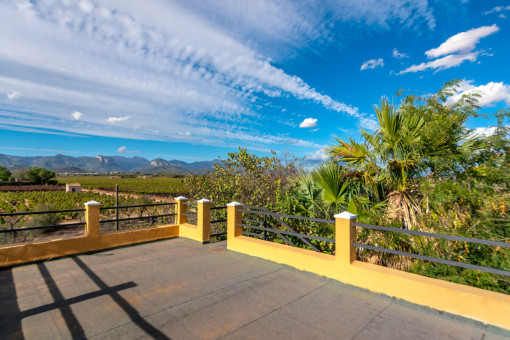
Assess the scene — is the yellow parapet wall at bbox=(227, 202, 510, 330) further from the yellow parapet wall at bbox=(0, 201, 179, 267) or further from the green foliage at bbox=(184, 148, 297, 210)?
the green foliage at bbox=(184, 148, 297, 210)

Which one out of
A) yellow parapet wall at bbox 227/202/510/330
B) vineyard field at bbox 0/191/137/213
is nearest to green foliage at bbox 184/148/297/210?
yellow parapet wall at bbox 227/202/510/330

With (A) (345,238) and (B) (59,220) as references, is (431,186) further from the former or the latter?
(B) (59,220)

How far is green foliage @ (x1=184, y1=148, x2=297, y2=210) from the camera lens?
1005 centimetres

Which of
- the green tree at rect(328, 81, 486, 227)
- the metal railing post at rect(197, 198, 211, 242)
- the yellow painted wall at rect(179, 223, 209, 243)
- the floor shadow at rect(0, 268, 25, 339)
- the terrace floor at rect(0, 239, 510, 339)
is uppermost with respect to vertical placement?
the green tree at rect(328, 81, 486, 227)

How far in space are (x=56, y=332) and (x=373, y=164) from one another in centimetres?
623

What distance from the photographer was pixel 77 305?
353 cm

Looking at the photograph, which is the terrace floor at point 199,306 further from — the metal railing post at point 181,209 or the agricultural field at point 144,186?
the agricultural field at point 144,186

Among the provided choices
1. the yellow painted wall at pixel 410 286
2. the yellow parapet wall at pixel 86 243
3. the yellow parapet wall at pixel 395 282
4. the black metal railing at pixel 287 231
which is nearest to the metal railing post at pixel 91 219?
the yellow parapet wall at pixel 86 243

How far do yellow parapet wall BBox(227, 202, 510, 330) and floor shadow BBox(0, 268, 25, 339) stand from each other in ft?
12.5

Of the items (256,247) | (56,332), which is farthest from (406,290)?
(56,332)

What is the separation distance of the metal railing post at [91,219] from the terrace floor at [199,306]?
3.06 ft

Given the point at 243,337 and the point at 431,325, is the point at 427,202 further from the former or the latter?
the point at 243,337

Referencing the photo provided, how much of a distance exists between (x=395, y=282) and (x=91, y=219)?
5.96 meters

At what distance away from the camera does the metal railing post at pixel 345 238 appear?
4.25m
